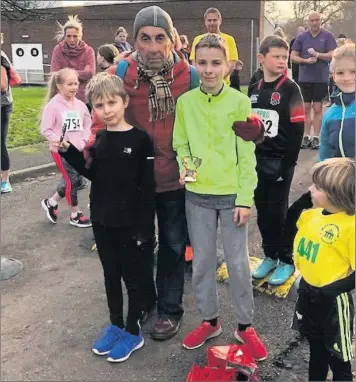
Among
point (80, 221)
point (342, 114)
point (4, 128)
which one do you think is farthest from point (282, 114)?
point (4, 128)

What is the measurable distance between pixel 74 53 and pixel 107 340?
11.0 ft

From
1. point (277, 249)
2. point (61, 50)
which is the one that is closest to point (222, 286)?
point (277, 249)

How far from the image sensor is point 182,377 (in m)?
2.47

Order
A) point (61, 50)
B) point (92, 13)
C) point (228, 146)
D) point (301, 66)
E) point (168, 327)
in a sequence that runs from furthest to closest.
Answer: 1. point (301, 66)
2. point (61, 50)
3. point (92, 13)
4. point (168, 327)
5. point (228, 146)

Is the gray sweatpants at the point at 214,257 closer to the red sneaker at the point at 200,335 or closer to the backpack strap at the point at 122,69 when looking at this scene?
the red sneaker at the point at 200,335

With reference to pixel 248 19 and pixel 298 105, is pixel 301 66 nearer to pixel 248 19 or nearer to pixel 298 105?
pixel 248 19

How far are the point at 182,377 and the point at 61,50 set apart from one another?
3.66 meters

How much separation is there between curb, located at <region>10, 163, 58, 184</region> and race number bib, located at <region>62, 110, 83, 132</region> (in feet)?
Result: 7.86

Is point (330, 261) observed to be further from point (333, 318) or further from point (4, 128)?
point (4, 128)

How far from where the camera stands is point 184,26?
456cm

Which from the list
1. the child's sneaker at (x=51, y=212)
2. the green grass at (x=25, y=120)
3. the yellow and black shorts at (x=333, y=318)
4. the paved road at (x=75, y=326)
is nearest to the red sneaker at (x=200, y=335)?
the paved road at (x=75, y=326)

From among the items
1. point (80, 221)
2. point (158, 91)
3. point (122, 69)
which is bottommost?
point (80, 221)

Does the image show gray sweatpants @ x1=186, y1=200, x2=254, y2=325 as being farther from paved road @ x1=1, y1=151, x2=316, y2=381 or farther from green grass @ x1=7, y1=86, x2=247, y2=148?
green grass @ x1=7, y1=86, x2=247, y2=148

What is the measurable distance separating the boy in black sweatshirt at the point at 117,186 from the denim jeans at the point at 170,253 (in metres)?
0.17
